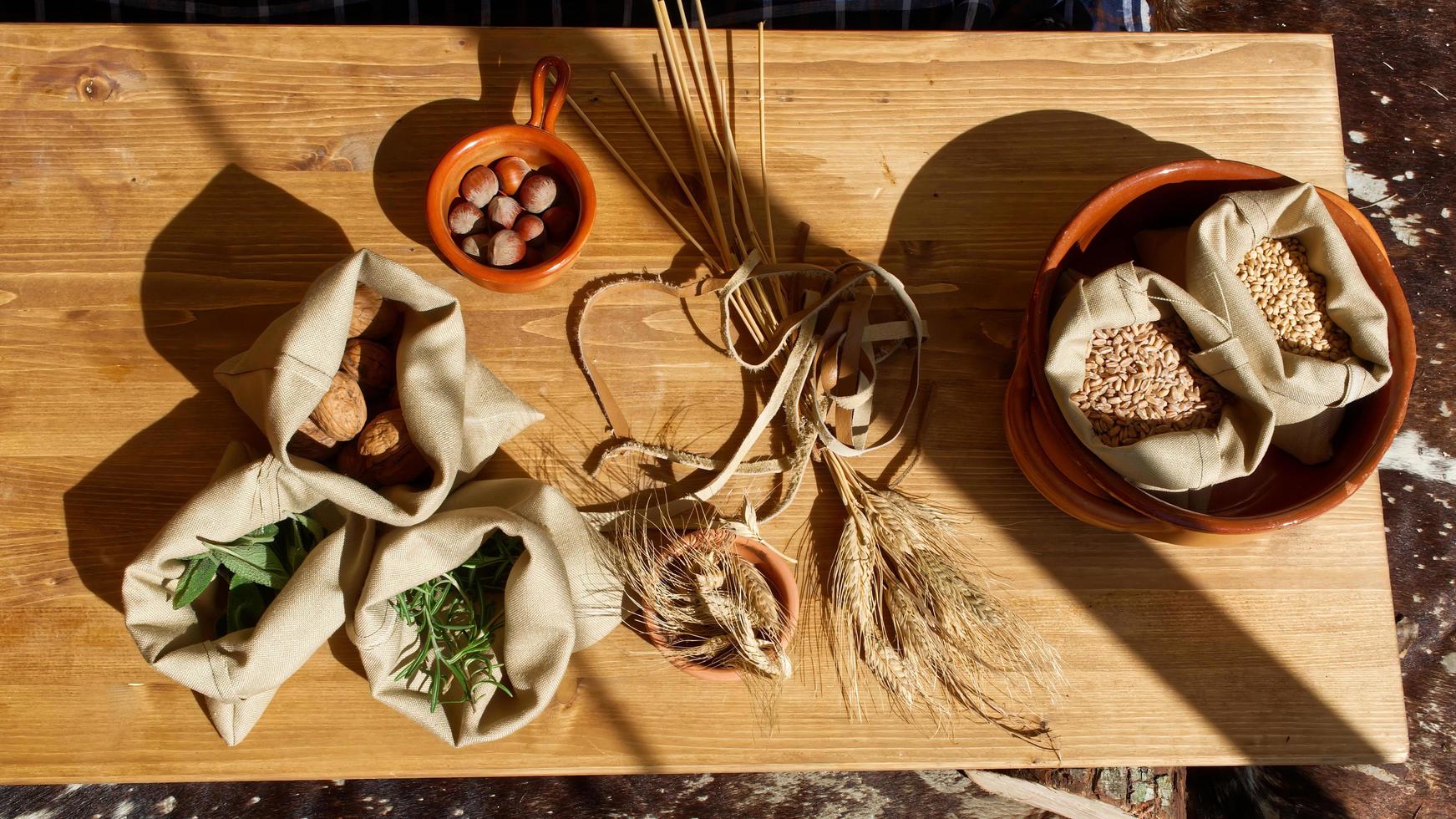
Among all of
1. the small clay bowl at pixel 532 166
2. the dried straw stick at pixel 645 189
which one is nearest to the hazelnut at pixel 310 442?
the small clay bowl at pixel 532 166

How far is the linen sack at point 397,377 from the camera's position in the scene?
3.46 ft

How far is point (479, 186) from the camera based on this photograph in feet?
3.79

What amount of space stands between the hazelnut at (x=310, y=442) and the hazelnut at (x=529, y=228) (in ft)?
1.14

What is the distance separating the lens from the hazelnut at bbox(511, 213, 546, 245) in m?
1.17

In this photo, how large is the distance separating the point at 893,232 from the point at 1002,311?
0.19 m

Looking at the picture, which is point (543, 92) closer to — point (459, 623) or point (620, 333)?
point (620, 333)

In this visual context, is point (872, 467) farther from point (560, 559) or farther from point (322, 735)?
point (322, 735)

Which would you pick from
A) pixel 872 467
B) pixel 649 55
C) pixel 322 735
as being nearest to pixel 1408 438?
pixel 872 467

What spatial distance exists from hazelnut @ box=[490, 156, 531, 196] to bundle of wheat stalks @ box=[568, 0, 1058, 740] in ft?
0.42

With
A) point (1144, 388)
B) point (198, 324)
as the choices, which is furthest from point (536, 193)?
point (1144, 388)

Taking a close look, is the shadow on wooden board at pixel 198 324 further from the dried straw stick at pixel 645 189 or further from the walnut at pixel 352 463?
the dried straw stick at pixel 645 189

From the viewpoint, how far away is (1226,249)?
104 cm

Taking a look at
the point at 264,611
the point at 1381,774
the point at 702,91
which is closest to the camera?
the point at 264,611

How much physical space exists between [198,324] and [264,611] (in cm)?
40
